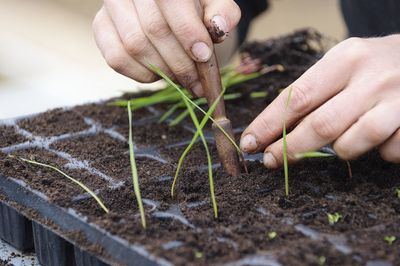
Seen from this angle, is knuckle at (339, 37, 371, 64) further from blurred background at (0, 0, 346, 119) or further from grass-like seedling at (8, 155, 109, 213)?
blurred background at (0, 0, 346, 119)

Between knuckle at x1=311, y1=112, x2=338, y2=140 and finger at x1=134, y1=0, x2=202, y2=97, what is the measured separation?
312 mm

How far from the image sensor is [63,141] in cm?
176

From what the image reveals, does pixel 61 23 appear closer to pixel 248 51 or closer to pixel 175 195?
pixel 248 51


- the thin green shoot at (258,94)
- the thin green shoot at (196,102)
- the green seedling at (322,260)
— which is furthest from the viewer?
the thin green shoot at (258,94)

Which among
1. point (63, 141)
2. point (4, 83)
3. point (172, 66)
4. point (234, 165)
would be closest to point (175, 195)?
point (234, 165)

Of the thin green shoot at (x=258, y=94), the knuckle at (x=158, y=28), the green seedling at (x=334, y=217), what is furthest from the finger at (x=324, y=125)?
the thin green shoot at (x=258, y=94)

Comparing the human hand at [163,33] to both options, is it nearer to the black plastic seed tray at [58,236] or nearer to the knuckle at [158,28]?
the knuckle at [158,28]

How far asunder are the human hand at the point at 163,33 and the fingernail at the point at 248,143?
7.1 inches

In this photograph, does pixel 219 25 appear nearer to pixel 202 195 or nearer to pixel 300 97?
pixel 300 97

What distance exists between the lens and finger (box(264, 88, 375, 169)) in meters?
1.44

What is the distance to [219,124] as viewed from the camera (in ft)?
5.11

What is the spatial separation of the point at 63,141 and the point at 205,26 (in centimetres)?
45

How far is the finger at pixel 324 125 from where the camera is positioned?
4.74 ft

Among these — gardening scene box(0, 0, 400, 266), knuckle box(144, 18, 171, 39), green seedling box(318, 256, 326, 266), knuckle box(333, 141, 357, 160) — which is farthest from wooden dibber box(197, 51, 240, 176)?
green seedling box(318, 256, 326, 266)
